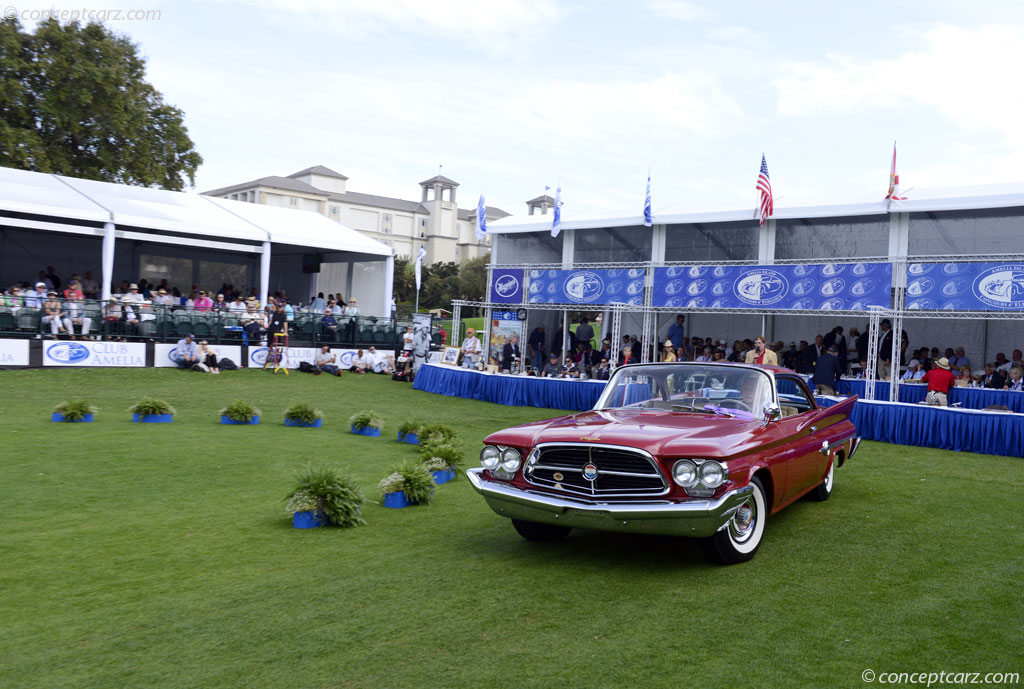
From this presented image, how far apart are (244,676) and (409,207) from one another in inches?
3675

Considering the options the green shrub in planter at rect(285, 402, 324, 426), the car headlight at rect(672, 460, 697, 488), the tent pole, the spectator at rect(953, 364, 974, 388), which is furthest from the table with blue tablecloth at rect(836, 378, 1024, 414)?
the tent pole

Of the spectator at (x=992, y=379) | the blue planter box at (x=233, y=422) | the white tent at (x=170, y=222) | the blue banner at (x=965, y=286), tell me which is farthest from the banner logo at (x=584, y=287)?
the white tent at (x=170, y=222)

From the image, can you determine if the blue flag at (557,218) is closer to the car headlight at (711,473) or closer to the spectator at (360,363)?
Answer: the spectator at (360,363)

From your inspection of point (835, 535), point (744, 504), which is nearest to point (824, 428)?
point (835, 535)

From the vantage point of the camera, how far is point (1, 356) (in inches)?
780

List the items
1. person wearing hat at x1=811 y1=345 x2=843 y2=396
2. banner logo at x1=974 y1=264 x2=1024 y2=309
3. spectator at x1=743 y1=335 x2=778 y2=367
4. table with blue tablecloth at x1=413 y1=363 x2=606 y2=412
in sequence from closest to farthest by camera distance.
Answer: banner logo at x1=974 y1=264 x2=1024 y2=309, spectator at x1=743 y1=335 x2=778 y2=367, person wearing hat at x1=811 y1=345 x2=843 y2=396, table with blue tablecloth at x1=413 y1=363 x2=606 y2=412

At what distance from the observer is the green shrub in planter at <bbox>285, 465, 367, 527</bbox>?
22.9ft

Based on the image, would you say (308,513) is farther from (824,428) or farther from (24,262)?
(24,262)

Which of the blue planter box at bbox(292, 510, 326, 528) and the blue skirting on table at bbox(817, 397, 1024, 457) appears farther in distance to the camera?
the blue skirting on table at bbox(817, 397, 1024, 457)

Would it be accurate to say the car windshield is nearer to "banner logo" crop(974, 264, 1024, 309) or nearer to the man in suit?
"banner logo" crop(974, 264, 1024, 309)

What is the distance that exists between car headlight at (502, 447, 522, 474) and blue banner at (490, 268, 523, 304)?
56.6 ft

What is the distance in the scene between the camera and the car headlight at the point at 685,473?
5.40 metres

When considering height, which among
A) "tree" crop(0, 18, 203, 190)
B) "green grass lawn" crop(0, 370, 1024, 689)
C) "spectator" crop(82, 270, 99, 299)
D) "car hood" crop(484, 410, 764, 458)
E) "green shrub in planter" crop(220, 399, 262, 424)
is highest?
"tree" crop(0, 18, 203, 190)

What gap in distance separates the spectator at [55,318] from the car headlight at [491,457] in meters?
18.8
